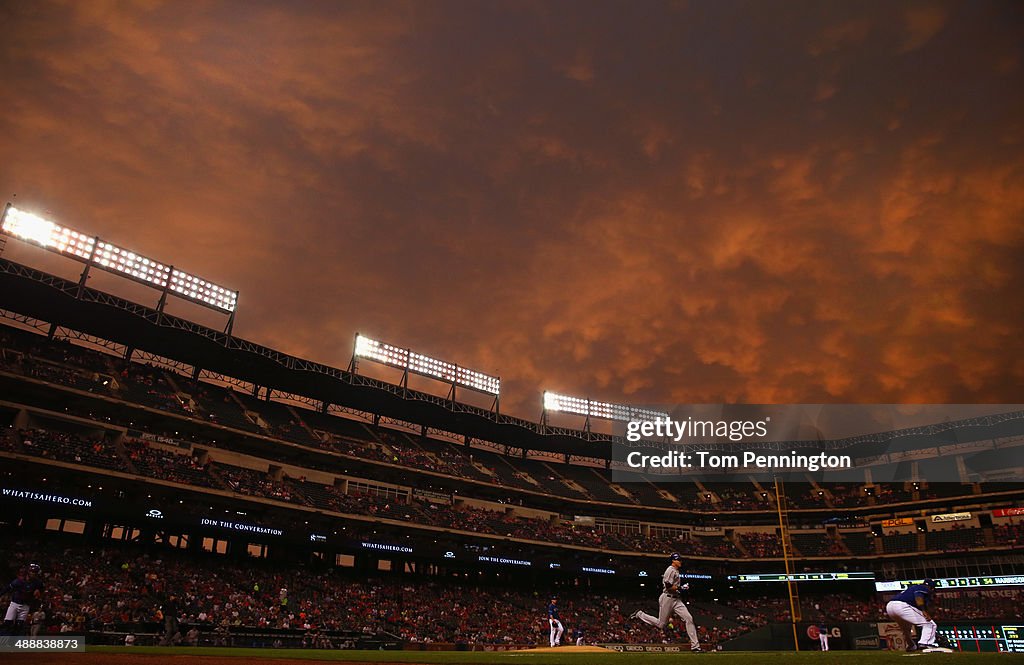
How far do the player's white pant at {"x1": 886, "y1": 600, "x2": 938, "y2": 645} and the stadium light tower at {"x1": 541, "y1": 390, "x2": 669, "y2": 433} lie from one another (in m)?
51.2

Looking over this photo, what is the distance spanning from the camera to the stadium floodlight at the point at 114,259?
38156mm

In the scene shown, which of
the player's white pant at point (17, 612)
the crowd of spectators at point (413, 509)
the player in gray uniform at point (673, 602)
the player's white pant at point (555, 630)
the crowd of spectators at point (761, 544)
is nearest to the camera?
the player in gray uniform at point (673, 602)

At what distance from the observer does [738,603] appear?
6278 centimetres

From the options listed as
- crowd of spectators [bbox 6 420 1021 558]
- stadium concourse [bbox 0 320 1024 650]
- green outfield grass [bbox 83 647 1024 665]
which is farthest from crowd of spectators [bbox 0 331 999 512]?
green outfield grass [bbox 83 647 1024 665]

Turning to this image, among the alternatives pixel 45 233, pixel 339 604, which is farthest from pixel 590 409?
pixel 45 233

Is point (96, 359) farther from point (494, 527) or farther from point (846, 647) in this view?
point (846, 647)

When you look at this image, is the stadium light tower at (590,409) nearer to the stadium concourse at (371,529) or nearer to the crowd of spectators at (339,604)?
the stadium concourse at (371,529)

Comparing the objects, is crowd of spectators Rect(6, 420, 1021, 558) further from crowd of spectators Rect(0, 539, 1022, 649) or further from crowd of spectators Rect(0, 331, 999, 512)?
crowd of spectators Rect(0, 539, 1022, 649)

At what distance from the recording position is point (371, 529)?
1917 inches

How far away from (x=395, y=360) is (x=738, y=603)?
4029cm

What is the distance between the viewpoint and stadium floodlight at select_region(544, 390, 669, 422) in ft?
220

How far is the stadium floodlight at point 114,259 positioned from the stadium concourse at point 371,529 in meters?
6.45

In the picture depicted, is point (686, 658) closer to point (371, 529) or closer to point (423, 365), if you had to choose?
point (371, 529)

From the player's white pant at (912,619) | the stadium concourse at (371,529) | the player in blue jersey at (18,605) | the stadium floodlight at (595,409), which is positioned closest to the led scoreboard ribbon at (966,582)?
the stadium concourse at (371,529)
